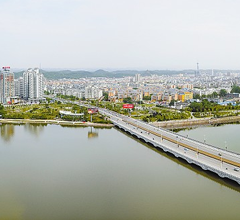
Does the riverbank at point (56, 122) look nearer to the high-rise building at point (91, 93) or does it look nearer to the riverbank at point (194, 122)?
the riverbank at point (194, 122)

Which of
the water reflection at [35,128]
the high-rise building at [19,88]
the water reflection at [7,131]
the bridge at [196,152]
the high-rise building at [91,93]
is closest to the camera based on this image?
the bridge at [196,152]

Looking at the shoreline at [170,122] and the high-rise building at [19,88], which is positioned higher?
the high-rise building at [19,88]

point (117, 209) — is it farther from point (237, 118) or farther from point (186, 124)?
point (237, 118)

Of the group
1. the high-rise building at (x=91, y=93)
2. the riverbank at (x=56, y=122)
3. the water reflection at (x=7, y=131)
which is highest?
the high-rise building at (x=91, y=93)

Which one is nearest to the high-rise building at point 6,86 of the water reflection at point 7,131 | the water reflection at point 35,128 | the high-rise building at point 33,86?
the high-rise building at point 33,86

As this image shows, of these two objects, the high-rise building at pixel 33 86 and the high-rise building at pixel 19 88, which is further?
the high-rise building at pixel 19 88

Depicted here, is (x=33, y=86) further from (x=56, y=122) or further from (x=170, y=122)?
(x=170, y=122)
